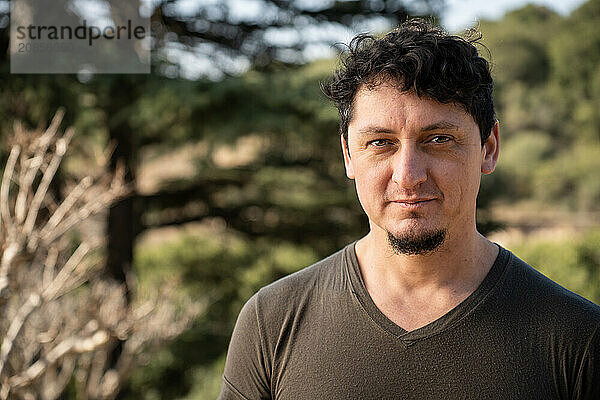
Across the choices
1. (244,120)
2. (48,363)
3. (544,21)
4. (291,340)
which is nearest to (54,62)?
(244,120)

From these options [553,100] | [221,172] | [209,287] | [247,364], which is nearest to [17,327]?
[247,364]

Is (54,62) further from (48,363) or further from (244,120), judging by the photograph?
(48,363)

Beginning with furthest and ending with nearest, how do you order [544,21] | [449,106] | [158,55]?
[544,21]
[158,55]
[449,106]

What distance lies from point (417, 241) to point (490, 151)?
0.22 m

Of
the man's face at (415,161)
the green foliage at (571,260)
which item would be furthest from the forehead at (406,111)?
the green foliage at (571,260)

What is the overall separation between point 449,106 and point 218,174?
13.7ft

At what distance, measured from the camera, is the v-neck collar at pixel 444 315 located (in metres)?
1.01

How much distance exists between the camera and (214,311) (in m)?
5.77

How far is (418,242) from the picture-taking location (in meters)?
1.01

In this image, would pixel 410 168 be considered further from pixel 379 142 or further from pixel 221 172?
pixel 221 172

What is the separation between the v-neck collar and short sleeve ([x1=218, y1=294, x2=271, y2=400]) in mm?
189

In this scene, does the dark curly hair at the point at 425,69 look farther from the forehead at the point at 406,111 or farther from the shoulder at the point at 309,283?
the shoulder at the point at 309,283

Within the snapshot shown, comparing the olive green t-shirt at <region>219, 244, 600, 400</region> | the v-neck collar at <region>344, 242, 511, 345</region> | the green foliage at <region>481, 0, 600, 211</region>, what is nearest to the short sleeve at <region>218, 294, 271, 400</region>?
the olive green t-shirt at <region>219, 244, 600, 400</region>

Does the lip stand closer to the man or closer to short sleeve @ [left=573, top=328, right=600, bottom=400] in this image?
the man
